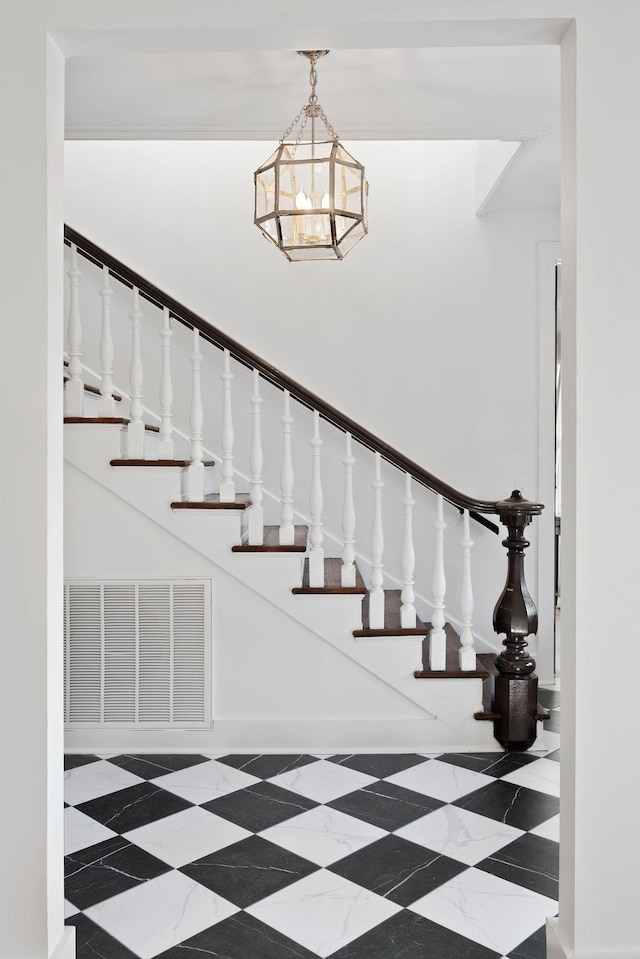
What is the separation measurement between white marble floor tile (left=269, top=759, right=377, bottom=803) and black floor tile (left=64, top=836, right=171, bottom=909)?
2.28 ft

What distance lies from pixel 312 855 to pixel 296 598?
45.3 inches

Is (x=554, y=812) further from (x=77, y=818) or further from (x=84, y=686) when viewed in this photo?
(x=84, y=686)

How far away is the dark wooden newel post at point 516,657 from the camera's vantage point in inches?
130

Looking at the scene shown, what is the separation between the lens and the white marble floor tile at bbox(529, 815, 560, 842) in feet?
8.51

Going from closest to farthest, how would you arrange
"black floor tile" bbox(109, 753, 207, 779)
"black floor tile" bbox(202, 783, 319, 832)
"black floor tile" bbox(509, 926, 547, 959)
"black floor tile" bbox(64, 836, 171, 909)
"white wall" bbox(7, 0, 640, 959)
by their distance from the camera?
"white wall" bbox(7, 0, 640, 959), "black floor tile" bbox(509, 926, 547, 959), "black floor tile" bbox(64, 836, 171, 909), "black floor tile" bbox(202, 783, 319, 832), "black floor tile" bbox(109, 753, 207, 779)

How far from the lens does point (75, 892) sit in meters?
2.25

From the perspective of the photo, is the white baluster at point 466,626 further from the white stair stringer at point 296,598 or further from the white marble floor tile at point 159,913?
the white marble floor tile at point 159,913

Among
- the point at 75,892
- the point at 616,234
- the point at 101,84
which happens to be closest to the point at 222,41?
the point at 616,234

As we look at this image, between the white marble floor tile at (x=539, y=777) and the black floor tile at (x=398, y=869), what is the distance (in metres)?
0.68

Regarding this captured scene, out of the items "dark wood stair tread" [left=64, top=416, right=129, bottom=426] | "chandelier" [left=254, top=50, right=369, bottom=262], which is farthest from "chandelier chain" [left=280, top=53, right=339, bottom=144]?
"dark wood stair tread" [left=64, top=416, right=129, bottom=426]

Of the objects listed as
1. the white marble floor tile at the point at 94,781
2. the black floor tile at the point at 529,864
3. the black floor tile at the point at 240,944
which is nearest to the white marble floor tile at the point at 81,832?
the white marble floor tile at the point at 94,781

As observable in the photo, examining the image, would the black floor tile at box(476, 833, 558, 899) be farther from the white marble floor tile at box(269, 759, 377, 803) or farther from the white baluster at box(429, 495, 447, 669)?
the white baluster at box(429, 495, 447, 669)

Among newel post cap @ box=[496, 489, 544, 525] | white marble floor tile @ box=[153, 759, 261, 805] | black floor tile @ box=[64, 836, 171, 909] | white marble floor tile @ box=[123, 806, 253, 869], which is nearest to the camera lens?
black floor tile @ box=[64, 836, 171, 909]

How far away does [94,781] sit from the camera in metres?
3.04
